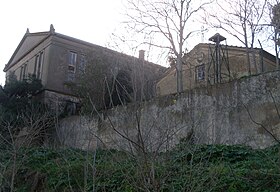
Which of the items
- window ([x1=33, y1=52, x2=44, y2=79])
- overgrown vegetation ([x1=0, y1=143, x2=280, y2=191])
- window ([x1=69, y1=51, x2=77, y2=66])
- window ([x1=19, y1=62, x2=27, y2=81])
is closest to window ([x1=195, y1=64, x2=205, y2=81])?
window ([x1=69, y1=51, x2=77, y2=66])

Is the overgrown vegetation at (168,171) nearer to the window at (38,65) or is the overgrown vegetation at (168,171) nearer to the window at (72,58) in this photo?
the window at (72,58)

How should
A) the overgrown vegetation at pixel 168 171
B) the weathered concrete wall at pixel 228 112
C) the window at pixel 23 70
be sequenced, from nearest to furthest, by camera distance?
1. the overgrown vegetation at pixel 168 171
2. the weathered concrete wall at pixel 228 112
3. the window at pixel 23 70

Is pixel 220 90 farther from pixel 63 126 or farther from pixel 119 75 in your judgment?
pixel 63 126

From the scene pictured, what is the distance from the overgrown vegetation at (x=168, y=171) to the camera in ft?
16.9

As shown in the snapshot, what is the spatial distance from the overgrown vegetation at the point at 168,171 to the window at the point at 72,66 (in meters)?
12.1

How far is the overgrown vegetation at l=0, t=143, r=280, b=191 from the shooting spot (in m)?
5.16

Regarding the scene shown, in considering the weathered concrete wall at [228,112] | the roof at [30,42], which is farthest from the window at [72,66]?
the weathered concrete wall at [228,112]

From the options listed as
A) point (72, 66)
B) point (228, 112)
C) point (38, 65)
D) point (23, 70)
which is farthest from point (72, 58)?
point (228, 112)

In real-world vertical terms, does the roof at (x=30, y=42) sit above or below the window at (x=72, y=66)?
above

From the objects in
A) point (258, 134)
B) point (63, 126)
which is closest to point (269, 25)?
point (258, 134)

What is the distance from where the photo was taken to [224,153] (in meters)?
9.73

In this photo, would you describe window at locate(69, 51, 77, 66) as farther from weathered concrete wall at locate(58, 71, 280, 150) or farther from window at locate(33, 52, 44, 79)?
weathered concrete wall at locate(58, 71, 280, 150)

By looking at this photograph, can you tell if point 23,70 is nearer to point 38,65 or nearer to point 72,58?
point 38,65

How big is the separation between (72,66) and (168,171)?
20.7 metres
